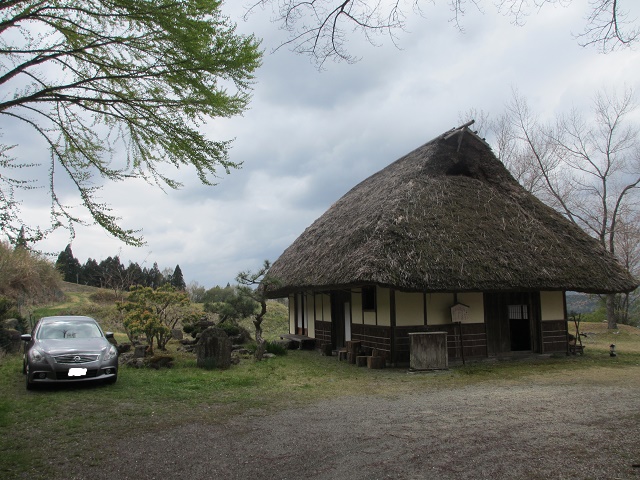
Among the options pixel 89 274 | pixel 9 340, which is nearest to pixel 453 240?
pixel 9 340

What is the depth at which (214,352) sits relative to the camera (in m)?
10.6

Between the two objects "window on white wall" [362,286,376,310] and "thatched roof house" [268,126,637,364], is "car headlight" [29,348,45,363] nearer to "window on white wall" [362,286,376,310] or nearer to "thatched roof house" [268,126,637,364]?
"thatched roof house" [268,126,637,364]

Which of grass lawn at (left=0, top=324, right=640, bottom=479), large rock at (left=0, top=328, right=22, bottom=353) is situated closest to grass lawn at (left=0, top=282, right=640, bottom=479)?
grass lawn at (left=0, top=324, right=640, bottom=479)

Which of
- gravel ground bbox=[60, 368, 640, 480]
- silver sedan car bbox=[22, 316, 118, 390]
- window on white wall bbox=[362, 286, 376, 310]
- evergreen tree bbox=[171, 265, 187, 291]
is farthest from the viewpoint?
evergreen tree bbox=[171, 265, 187, 291]

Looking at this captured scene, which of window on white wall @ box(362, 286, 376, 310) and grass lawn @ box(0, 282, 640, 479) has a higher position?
window on white wall @ box(362, 286, 376, 310)

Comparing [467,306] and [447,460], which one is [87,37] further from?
[467,306]

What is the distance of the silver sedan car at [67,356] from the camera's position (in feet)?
25.1

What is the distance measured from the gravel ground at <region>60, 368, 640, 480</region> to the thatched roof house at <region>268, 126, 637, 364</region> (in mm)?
3838

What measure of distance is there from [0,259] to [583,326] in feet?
93.2

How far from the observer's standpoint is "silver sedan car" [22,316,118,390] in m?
7.64

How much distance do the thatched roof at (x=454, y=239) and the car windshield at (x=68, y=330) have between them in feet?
17.0

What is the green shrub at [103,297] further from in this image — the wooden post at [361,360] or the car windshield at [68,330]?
the wooden post at [361,360]

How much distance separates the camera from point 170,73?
20.2 ft

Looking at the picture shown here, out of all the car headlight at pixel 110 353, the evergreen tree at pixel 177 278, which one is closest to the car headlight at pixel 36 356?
the car headlight at pixel 110 353
